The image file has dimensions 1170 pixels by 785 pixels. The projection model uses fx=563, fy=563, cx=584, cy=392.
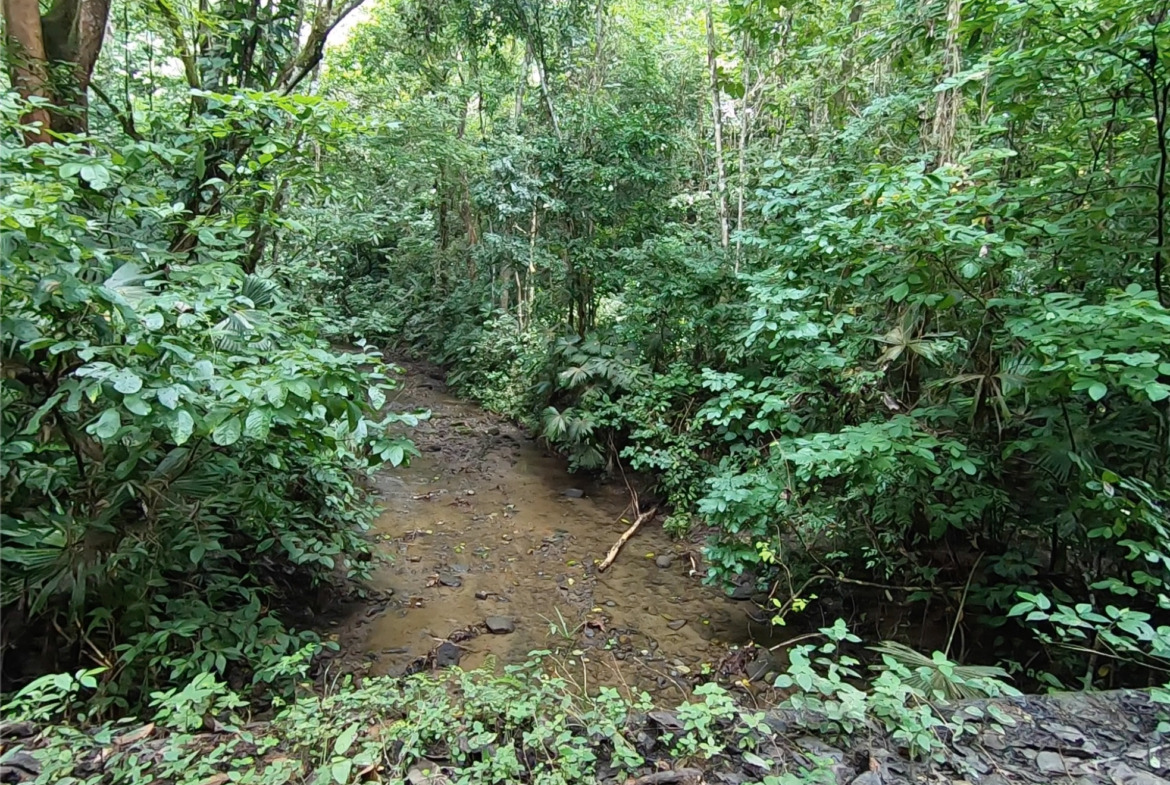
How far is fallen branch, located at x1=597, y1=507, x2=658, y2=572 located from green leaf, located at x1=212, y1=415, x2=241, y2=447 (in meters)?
3.16

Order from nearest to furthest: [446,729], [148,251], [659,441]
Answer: [446,729]
[148,251]
[659,441]

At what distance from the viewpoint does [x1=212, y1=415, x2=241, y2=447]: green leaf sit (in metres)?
1.82

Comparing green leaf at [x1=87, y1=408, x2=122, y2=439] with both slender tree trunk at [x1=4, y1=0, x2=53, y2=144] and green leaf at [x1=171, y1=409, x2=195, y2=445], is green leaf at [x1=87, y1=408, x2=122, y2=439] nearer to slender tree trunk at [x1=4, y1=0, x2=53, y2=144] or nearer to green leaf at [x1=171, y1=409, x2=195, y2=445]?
green leaf at [x1=171, y1=409, x2=195, y2=445]

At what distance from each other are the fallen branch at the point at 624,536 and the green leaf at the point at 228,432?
124 inches

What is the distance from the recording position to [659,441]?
17.5 ft

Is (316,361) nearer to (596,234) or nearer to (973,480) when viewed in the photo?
(973,480)

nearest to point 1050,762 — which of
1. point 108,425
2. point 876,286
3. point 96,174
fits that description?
point 876,286

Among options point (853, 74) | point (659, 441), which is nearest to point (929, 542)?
point (659, 441)

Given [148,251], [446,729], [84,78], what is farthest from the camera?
[84,78]

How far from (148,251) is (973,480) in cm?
394

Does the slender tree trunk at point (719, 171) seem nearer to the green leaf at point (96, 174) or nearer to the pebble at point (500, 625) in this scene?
the pebble at point (500, 625)

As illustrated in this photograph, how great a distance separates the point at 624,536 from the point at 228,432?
362cm

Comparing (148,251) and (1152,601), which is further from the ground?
(148,251)

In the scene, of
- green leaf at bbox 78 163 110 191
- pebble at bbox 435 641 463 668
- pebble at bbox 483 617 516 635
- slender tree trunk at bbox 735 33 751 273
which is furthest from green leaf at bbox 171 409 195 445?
slender tree trunk at bbox 735 33 751 273
